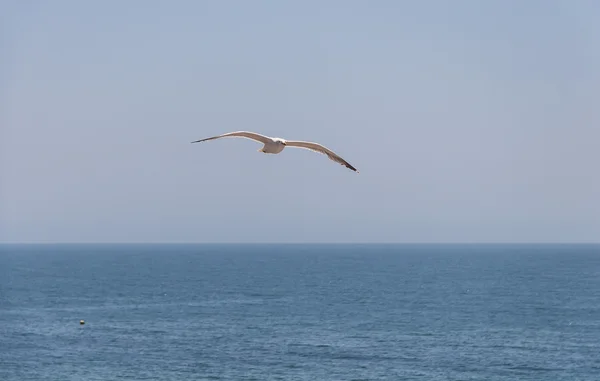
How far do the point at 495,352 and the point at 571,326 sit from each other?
128ft

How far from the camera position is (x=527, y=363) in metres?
135

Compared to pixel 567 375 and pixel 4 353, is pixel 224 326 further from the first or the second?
pixel 567 375

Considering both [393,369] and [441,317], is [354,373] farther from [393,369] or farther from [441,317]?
[441,317]

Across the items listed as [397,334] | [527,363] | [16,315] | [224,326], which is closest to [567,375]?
[527,363]

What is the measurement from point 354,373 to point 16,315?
10578 cm

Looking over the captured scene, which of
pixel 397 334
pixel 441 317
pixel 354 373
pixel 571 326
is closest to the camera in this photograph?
pixel 354 373

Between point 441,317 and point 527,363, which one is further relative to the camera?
point 441,317

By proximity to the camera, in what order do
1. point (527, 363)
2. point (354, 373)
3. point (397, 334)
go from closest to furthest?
point (354, 373) → point (527, 363) → point (397, 334)

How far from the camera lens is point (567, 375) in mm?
125625

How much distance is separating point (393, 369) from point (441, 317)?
68.7 m

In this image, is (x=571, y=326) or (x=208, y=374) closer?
(x=208, y=374)

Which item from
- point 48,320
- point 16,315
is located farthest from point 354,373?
point 16,315

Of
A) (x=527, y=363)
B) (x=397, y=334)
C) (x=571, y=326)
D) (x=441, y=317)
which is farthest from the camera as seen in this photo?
(x=441, y=317)

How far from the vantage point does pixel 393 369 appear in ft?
419
